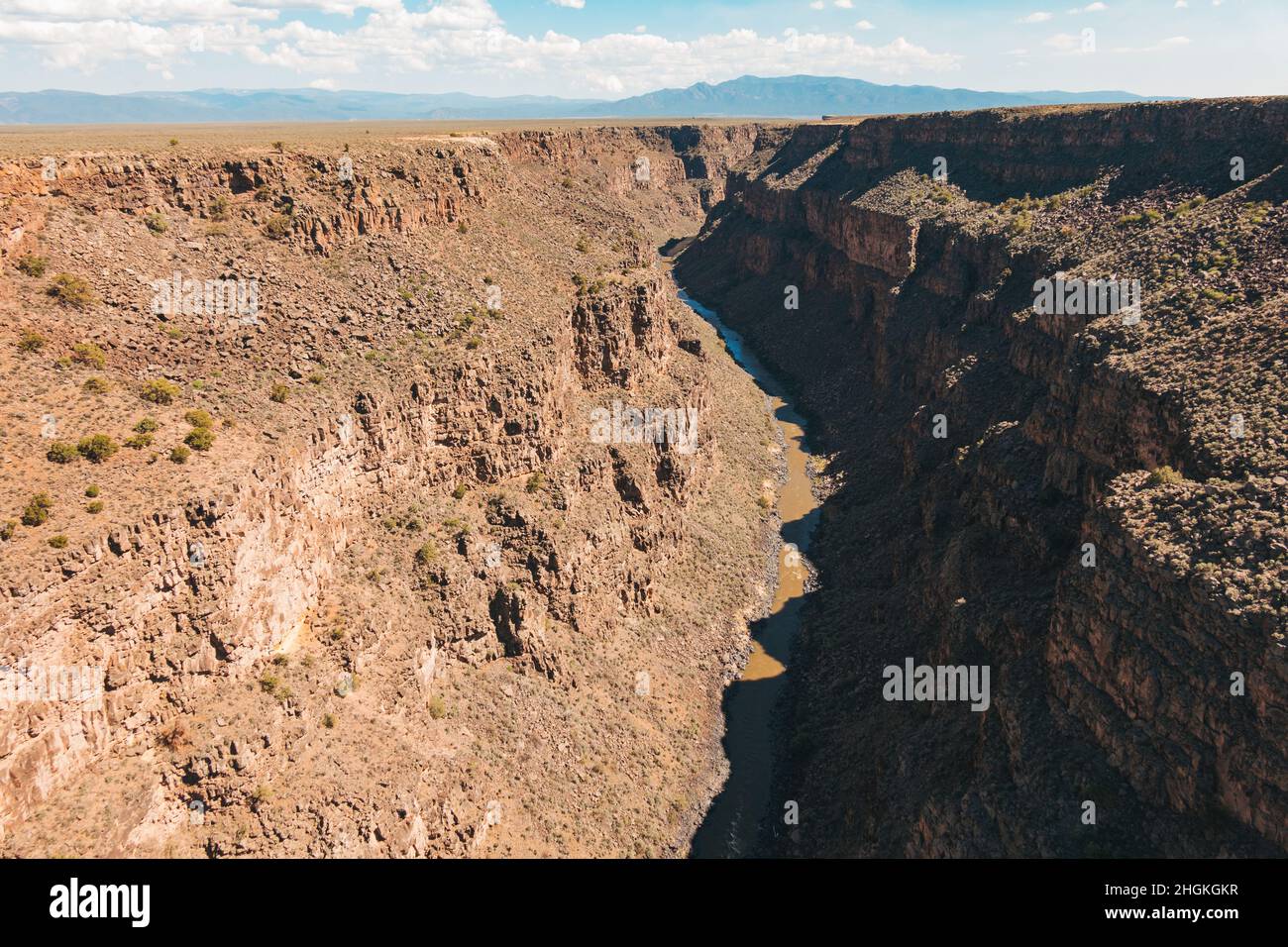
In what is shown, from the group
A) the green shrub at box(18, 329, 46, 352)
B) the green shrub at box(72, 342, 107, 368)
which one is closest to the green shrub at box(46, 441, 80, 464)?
the green shrub at box(72, 342, 107, 368)

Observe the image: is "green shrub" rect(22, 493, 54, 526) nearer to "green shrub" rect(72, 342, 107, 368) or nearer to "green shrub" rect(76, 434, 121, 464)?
"green shrub" rect(76, 434, 121, 464)

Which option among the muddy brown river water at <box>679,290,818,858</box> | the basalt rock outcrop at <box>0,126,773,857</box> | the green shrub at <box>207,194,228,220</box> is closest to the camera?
the basalt rock outcrop at <box>0,126,773,857</box>

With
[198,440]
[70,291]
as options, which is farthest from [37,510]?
[70,291]

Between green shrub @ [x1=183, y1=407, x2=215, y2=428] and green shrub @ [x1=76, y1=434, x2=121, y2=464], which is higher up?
green shrub @ [x1=183, y1=407, x2=215, y2=428]

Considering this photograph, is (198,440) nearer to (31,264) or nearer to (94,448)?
(94,448)

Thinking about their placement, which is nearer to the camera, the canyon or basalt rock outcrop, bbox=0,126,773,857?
basalt rock outcrop, bbox=0,126,773,857

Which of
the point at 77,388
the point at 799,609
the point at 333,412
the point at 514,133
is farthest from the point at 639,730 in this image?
the point at 514,133
